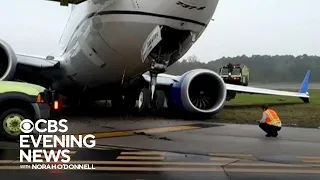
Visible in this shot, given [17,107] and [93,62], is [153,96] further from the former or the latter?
[93,62]

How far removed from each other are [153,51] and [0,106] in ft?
12.0

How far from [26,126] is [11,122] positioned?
0.34 metres

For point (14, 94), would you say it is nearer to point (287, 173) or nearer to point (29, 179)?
point (29, 179)

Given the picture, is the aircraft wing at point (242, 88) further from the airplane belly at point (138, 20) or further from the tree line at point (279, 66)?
the tree line at point (279, 66)

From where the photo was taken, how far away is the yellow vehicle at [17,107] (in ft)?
32.3

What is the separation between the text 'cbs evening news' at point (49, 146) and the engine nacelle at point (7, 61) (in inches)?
126

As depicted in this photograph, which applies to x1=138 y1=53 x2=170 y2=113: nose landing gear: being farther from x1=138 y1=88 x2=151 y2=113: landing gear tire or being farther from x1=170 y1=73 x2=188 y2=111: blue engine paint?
x1=170 y1=73 x2=188 y2=111: blue engine paint

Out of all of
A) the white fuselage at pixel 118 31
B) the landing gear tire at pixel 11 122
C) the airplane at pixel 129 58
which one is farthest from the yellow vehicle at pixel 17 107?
the white fuselage at pixel 118 31

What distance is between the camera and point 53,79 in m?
16.9

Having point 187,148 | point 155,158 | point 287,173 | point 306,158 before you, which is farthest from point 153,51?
point 287,173

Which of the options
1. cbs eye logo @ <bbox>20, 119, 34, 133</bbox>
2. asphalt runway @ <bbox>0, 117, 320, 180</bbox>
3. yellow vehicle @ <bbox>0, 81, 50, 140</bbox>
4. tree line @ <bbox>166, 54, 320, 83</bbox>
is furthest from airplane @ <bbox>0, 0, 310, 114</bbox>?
tree line @ <bbox>166, 54, 320, 83</bbox>

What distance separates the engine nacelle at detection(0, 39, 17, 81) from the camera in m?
14.3

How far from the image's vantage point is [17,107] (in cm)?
1009

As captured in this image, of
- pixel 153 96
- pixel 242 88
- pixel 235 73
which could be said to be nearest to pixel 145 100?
pixel 153 96
